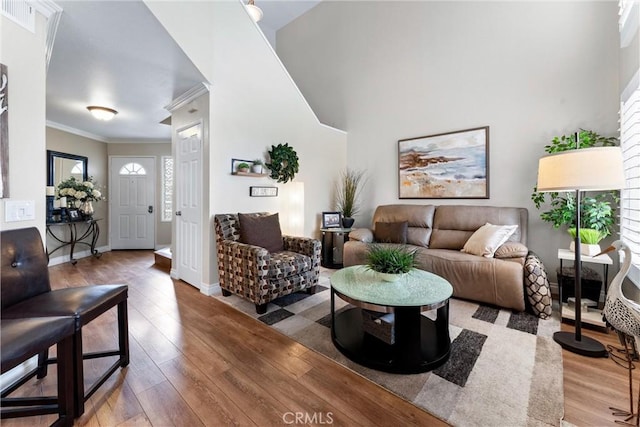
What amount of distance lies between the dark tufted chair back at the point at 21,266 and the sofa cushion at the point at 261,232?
5.25 ft

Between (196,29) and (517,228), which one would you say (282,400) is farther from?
(196,29)

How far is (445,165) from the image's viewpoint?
3922 millimetres

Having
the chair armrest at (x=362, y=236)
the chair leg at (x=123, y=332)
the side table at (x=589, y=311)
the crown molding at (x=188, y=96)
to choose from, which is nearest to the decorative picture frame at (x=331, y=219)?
the chair armrest at (x=362, y=236)

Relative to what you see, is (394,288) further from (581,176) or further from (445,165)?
(445,165)

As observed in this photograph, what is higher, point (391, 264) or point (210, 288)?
point (391, 264)

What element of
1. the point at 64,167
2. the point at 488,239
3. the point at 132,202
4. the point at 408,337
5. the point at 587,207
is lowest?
A: the point at 408,337

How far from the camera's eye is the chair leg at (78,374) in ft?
4.45

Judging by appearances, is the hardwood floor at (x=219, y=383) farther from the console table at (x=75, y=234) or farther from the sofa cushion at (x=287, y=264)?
the console table at (x=75, y=234)

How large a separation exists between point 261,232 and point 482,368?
2.32m

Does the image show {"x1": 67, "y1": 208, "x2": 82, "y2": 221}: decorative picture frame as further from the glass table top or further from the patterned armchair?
the glass table top

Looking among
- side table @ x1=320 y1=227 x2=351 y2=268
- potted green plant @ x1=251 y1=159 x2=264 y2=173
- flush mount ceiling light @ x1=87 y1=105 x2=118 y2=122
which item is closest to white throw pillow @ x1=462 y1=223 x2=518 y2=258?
side table @ x1=320 y1=227 x2=351 y2=268

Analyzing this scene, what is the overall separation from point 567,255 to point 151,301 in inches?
166

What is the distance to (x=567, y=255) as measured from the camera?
248 centimetres

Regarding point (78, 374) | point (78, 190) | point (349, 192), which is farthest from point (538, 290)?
point (78, 190)
